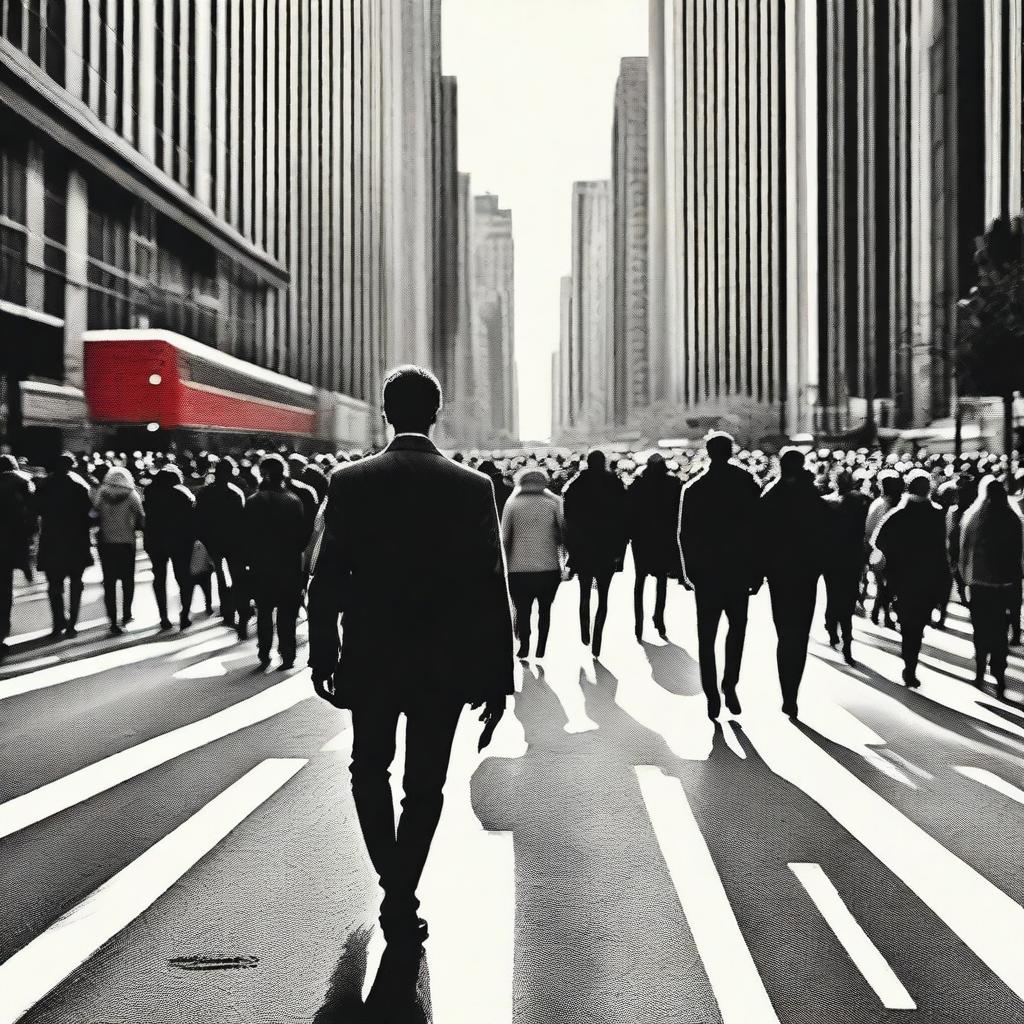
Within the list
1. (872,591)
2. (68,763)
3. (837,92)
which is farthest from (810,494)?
(837,92)

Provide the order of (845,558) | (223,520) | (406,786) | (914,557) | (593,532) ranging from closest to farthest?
(406,786) → (914,557) → (845,558) → (593,532) → (223,520)

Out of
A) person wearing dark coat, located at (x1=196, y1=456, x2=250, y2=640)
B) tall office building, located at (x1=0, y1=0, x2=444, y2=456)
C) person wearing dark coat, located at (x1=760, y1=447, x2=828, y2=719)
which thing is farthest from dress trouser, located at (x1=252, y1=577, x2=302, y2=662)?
tall office building, located at (x1=0, y1=0, x2=444, y2=456)

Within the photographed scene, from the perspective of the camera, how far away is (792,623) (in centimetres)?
844

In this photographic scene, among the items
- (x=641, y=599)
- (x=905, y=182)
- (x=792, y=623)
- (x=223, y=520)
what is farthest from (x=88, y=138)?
(x=905, y=182)

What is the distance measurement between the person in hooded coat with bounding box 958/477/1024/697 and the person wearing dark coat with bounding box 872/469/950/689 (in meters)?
Answer: 0.27

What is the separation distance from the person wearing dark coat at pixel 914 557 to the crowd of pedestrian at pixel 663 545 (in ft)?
0.04

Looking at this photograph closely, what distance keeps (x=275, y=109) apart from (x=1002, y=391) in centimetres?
5449

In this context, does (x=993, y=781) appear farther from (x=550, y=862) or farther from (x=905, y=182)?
(x=905, y=182)

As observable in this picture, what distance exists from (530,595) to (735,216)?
152 m

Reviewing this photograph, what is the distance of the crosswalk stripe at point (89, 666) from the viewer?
959 cm

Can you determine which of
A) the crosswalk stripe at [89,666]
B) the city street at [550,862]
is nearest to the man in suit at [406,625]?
the city street at [550,862]

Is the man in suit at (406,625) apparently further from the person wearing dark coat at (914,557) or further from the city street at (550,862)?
the person wearing dark coat at (914,557)

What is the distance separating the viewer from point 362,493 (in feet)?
13.0

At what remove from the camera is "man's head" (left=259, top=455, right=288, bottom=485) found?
408 inches
